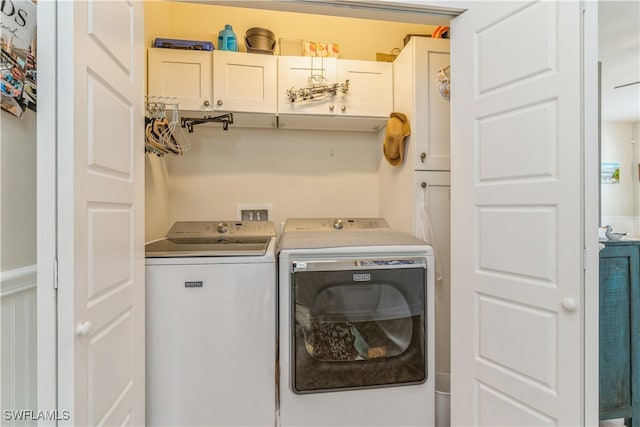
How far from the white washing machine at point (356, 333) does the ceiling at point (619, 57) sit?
1029 millimetres

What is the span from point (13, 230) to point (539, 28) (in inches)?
69.7

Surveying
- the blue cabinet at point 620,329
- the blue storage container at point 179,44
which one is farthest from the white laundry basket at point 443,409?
the blue storage container at point 179,44

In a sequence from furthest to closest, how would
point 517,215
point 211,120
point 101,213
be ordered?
point 211,120 < point 517,215 < point 101,213

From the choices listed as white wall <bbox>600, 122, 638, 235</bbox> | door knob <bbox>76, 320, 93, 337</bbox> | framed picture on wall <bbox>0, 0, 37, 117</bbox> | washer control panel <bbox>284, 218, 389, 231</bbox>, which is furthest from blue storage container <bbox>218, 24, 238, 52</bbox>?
white wall <bbox>600, 122, 638, 235</bbox>

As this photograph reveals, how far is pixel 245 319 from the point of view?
1472mm

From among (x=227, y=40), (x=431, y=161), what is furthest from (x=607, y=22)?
(x=227, y=40)

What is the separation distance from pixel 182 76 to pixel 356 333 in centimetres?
185

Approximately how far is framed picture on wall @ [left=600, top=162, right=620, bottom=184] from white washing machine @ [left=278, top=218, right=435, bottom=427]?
79cm

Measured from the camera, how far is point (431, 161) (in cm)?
192

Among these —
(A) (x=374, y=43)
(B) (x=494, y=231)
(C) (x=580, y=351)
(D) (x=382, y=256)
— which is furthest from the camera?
(A) (x=374, y=43)

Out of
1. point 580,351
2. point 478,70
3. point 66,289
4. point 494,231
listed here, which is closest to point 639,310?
point 580,351

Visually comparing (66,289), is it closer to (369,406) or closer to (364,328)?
(364,328)

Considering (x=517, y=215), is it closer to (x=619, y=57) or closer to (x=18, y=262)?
(x=619, y=57)

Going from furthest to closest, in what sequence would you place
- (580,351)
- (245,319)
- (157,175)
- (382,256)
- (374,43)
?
1. (374,43)
2. (157,175)
3. (382,256)
4. (245,319)
5. (580,351)
